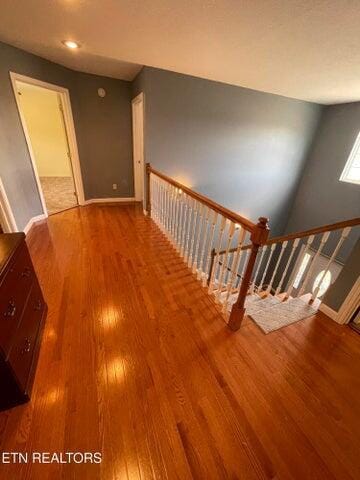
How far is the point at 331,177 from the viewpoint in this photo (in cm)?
439

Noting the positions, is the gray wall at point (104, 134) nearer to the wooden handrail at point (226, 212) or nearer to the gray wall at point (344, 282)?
the wooden handrail at point (226, 212)

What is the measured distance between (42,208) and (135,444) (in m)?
3.53

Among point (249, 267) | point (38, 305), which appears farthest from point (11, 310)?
point (249, 267)

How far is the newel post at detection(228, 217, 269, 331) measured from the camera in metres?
1.25

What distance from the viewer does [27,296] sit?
4.20 ft

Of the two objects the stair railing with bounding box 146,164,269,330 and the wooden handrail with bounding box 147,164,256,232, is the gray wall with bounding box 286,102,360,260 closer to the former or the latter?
the stair railing with bounding box 146,164,269,330

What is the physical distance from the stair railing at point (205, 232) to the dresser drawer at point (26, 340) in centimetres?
139

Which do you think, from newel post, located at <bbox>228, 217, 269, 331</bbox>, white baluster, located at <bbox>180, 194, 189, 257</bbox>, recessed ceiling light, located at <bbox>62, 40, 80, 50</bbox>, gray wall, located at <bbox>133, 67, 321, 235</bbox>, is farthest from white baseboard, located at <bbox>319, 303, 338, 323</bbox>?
recessed ceiling light, located at <bbox>62, 40, 80, 50</bbox>

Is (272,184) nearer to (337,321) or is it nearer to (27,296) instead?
(337,321)

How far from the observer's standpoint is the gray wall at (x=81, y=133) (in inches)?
99.9

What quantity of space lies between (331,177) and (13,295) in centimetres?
565

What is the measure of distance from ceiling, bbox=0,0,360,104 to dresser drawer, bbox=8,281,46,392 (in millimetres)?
2172

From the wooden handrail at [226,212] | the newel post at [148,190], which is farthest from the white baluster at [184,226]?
the newel post at [148,190]

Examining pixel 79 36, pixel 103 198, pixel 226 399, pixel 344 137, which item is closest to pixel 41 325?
pixel 226 399
